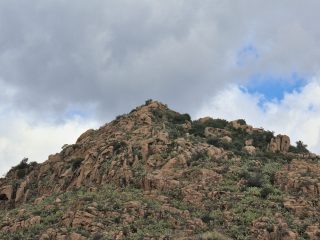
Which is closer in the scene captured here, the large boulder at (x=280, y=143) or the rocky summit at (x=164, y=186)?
the rocky summit at (x=164, y=186)

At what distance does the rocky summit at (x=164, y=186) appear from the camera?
36.2 meters

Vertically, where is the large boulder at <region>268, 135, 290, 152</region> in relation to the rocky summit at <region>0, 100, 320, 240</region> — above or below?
above

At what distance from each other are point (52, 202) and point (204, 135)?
2072cm

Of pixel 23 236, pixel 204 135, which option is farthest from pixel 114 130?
pixel 23 236

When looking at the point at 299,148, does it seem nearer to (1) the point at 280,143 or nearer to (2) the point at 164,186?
(1) the point at 280,143

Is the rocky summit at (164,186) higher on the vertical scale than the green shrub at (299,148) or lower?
lower

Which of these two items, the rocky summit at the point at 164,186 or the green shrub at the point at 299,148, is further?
the green shrub at the point at 299,148

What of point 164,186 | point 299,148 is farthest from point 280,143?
point 164,186

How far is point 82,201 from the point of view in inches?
1581

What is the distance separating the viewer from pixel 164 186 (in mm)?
42344

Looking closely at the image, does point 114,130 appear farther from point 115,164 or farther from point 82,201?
point 82,201

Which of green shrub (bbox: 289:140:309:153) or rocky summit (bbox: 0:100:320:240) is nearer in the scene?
rocky summit (bbox: 0:100:320:240)

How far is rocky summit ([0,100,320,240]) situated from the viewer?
119ft

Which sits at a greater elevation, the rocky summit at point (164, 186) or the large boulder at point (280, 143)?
A: the large boulder at point (280, 143)
